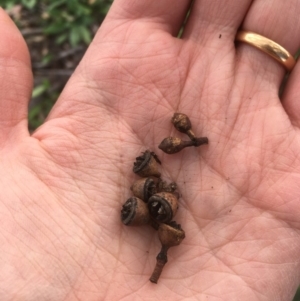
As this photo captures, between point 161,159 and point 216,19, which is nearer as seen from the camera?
point 161,159

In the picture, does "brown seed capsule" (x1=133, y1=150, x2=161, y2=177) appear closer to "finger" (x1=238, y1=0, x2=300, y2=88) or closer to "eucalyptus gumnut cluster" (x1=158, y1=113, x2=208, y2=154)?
"eucalyptus gumnut cluster" (x1=158, y1=113, x2=208, y2=154)

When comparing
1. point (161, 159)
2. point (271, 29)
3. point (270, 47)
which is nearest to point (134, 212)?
point (161, 159)

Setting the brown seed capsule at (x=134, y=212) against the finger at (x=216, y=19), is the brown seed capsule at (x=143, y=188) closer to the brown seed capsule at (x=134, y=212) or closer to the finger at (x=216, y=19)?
the brown seed capsule at (x=134, y=212)

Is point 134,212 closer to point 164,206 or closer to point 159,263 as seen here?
point 164,206

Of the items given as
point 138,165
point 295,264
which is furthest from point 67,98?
point 295,264

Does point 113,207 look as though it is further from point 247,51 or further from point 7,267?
point 247,51

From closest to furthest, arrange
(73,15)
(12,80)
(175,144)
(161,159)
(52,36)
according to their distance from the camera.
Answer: (12,80), (175,144), (161,159), (73,15), (52,36)
